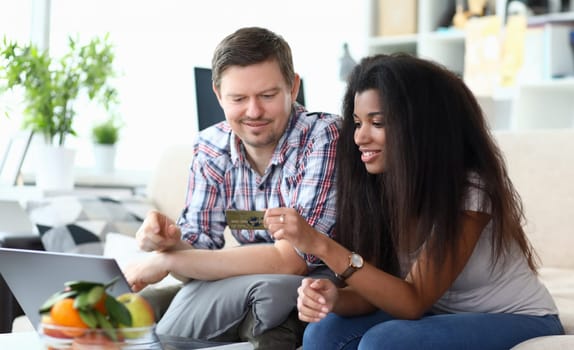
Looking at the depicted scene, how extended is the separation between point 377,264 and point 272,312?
10.6 inches

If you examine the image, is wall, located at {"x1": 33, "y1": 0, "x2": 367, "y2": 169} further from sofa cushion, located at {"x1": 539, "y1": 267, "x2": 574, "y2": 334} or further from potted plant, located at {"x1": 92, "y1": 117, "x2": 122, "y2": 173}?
sofa cushion, located at {"x1": 539, "y1": 267, "x2": 574, "y2": 334}

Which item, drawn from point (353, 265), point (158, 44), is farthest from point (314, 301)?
point (158, 44)

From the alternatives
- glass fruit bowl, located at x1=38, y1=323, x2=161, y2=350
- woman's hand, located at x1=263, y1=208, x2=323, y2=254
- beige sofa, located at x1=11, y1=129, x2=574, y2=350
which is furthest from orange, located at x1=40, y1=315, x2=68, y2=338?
beige sofa, located at x1=11, y1=129, x2=574, y2=350

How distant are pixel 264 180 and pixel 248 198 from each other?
7 cm

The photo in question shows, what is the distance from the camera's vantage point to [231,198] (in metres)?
2.05

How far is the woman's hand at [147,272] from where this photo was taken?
70.4 inches

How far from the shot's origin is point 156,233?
1729mm

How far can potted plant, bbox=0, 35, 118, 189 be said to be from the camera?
10.3 feet

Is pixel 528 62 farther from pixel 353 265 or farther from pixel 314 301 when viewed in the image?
pixel 314 301

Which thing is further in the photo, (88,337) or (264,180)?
(264,180)

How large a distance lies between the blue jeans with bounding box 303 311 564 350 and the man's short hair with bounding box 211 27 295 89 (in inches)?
23.0

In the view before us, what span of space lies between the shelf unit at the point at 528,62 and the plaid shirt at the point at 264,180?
2.23 metres

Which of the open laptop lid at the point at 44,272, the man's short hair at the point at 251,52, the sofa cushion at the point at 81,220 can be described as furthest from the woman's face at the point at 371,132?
the sofa cushion at the point at 81,220

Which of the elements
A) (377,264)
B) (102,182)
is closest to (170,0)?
(102,182)
